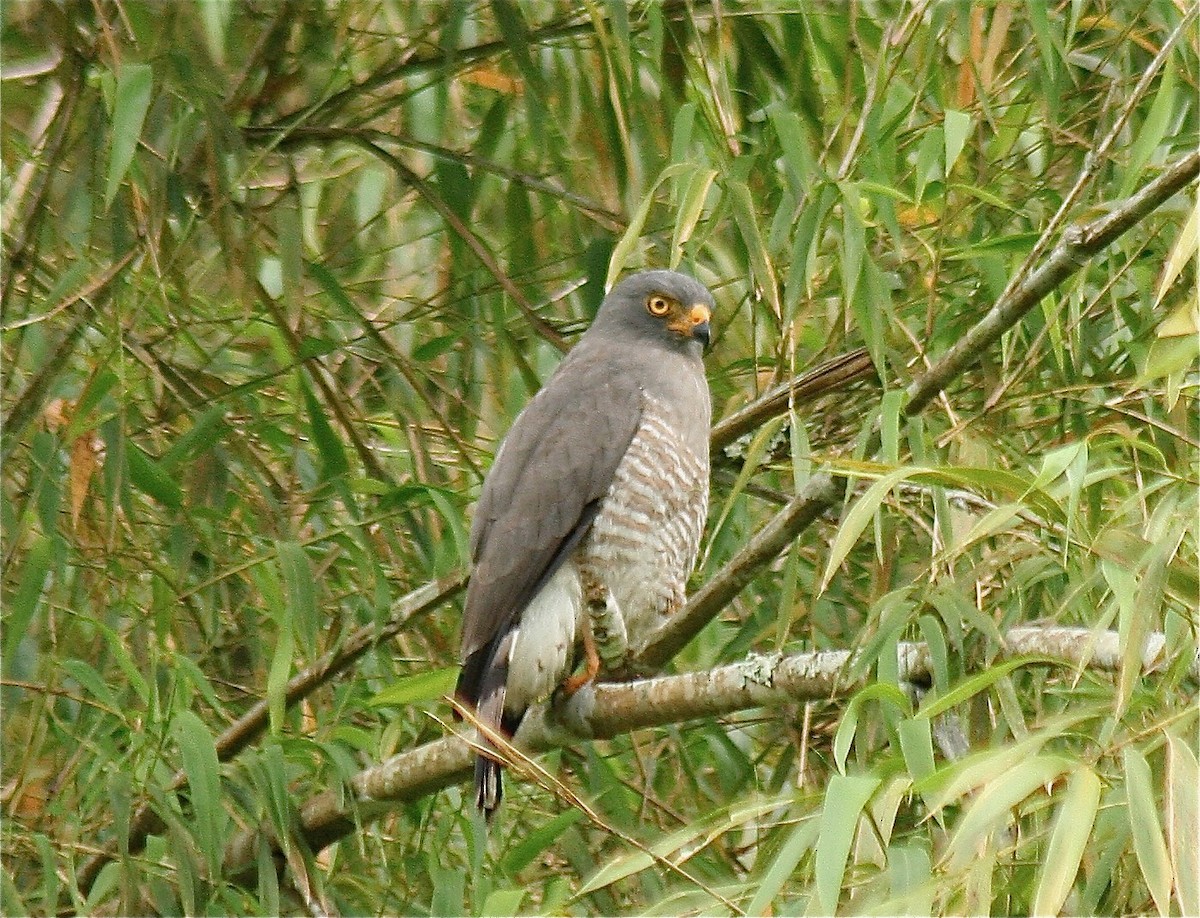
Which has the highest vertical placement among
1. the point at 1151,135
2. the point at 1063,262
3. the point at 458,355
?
the point at 1151,135

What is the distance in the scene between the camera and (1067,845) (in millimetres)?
1611

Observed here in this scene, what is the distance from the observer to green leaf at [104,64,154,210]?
2.72m

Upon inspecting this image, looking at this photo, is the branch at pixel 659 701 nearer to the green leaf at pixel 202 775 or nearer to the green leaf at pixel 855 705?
the green leaf at pixel 855 705

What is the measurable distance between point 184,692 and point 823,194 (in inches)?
50.4

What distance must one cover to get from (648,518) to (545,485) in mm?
213

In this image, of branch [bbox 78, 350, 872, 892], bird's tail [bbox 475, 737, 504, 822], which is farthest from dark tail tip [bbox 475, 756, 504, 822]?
branch [bbox 78, 350, 872, 892]

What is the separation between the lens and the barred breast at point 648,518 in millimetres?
3289

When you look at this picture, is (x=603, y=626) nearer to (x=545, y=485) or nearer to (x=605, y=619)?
(x=605, y=619)

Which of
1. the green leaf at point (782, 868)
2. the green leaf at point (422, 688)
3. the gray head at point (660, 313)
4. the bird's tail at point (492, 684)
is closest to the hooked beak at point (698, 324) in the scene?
the gray head at point (660, 313)

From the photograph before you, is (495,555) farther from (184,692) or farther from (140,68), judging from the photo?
(140,68)

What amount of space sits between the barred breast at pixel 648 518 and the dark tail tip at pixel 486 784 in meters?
0.59

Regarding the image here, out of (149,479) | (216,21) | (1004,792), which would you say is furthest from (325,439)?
(1004,792)

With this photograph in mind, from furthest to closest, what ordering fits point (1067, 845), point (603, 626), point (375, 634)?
1. point (603, 626)
2. point (375, 634)
3. point (1067, 845)

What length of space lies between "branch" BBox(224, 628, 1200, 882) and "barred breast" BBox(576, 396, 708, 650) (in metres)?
0.31
